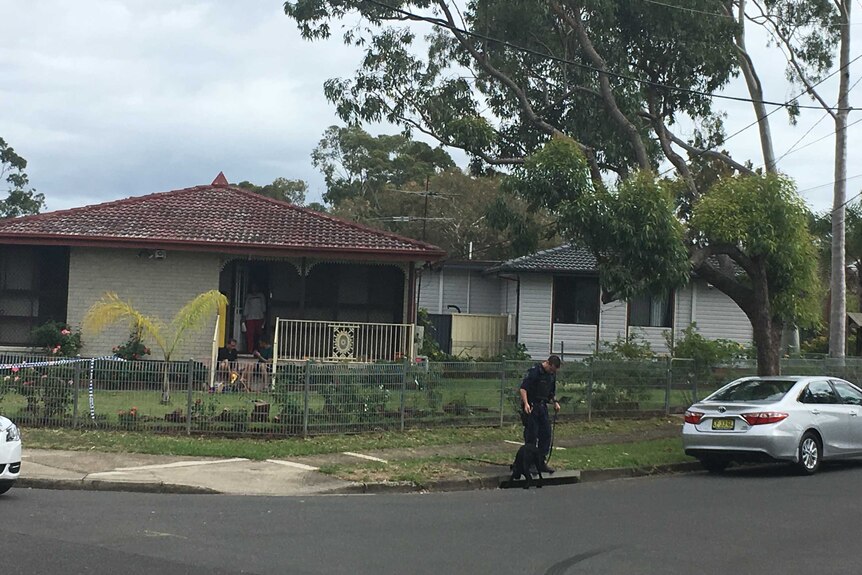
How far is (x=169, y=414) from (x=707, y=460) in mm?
7787

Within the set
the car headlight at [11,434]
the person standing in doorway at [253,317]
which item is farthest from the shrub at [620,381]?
the car headlight at [11,434]

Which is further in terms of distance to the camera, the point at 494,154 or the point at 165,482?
the point at 494,154

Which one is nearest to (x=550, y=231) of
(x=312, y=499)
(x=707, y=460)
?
(x=707, y=460)

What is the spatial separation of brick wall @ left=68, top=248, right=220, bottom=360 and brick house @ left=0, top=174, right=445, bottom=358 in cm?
2

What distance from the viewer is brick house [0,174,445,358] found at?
2081cm

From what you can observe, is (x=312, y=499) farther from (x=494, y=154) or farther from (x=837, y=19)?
(x=837, y=19)

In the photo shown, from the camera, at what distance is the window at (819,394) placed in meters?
13.9

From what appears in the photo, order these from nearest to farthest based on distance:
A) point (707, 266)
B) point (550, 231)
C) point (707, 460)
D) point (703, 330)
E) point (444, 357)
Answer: point (707, 460) < point (707, 266) < point (550, 231) < point (444, 357) < point (703, 330)

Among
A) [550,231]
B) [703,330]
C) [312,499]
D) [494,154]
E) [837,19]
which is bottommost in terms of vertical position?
[312,499]

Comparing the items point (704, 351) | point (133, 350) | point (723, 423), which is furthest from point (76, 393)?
point (704, 351)

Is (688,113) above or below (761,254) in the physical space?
above

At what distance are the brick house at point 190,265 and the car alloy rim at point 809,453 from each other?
375 inches

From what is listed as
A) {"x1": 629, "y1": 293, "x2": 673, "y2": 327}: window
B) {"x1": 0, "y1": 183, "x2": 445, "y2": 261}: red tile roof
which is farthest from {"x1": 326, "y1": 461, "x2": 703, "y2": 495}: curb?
→ {"x1": 629, "y1": 293, "x2": 673, "y2": 327}: window

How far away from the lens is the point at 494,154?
75.7ft
